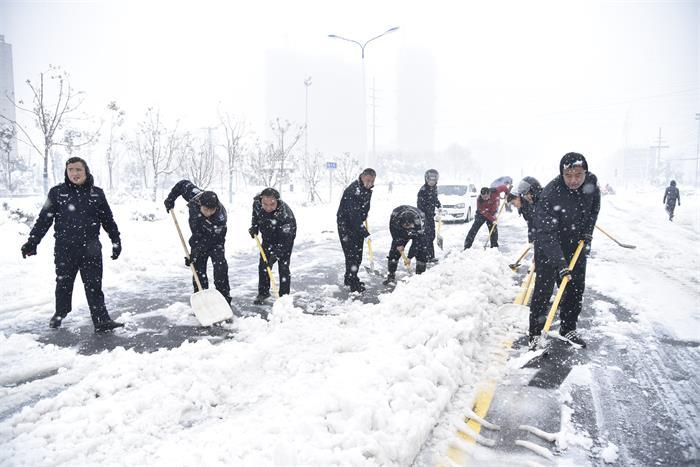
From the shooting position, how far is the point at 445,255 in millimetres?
9602

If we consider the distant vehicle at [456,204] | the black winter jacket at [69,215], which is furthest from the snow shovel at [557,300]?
the distant vehicle at [456,204]

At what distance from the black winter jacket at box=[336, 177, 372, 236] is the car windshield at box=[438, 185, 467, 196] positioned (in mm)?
11865

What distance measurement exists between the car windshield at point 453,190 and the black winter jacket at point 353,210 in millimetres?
11865

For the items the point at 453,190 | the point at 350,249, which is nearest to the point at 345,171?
the point at 453,190

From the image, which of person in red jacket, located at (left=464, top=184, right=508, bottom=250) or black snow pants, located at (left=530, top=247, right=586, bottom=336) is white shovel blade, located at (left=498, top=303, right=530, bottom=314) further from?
person in red jacket, located at (left=464, top=184, right=508, bottom=250)

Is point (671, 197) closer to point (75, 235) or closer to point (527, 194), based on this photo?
point (527, 194)

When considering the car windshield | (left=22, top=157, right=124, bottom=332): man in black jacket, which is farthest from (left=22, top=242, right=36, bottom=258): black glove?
the car windshield

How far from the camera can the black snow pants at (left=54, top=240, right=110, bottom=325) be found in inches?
178

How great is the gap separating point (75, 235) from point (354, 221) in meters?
3.63

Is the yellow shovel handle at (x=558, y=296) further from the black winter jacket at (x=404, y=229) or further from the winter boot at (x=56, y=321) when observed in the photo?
the winter boot at (x=56, y=321)

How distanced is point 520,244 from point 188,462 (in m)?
10.7

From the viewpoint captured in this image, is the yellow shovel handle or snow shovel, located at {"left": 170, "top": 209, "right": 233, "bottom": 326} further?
snow shovel, located at {"left": 170, "top": 209, "right": 233, "bottom": 326}

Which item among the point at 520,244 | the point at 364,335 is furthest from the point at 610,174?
the point at 364,335

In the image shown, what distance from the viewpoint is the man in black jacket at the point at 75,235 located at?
14.8 ft
